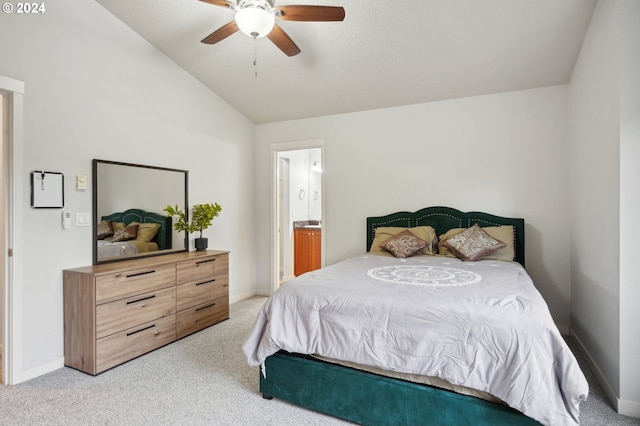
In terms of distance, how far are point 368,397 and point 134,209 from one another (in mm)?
2712

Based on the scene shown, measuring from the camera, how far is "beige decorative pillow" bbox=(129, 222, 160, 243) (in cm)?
348

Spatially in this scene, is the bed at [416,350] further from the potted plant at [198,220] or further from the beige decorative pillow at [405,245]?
the potted plant at [198,220]

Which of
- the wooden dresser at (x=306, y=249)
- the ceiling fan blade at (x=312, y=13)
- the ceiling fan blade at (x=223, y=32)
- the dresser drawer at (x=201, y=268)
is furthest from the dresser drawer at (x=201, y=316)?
the ceiling fan blade at (x=312, y=13)

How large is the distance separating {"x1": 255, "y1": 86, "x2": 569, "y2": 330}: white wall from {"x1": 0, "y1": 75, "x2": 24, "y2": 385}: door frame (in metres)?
2.89

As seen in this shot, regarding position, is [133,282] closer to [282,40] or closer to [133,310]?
[133,310]

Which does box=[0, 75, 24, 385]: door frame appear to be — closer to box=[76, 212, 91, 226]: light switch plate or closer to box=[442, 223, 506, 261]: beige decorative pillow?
box=[76, 212, 91, 226]: light switch plate

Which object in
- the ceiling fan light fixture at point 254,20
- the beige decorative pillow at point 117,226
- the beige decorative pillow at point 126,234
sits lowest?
the beige decorative pillow at point 126,234

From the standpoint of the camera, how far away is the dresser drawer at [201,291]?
337 centimetres

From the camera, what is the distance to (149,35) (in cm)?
343

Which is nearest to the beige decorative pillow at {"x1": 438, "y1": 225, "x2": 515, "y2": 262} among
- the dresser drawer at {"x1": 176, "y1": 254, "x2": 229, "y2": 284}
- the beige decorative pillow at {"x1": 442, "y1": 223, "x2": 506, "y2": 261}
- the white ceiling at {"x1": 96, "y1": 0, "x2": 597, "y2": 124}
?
the beige decorative pillow at {"x1": 442, "y1": 223, "x2": 506, "y2": 261}

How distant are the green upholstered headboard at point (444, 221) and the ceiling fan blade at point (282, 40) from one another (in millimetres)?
2190

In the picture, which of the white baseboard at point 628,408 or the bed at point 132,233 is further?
the bed at point 132,233

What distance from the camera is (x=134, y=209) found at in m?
3.42

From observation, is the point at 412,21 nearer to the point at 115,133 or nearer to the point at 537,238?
the point at 537,238
